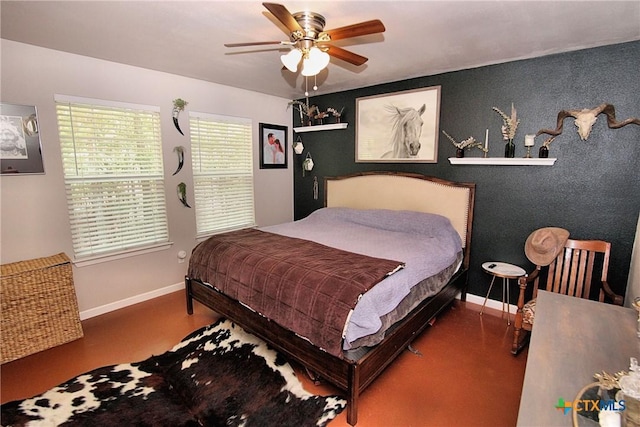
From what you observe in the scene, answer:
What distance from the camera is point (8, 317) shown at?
2414mm

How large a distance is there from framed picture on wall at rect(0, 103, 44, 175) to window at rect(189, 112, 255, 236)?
1417 millimetres

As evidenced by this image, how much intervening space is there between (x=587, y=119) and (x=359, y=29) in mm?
2228

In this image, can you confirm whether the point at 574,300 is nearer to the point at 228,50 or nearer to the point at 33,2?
the point at 228,50

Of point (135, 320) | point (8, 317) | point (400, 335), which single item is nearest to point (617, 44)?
point (400, 335)

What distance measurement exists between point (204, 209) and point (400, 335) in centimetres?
285

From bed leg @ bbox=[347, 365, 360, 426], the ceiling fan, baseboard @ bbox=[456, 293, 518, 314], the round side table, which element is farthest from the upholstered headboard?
bed leg @ bbox=[347, 365, 360, 426]

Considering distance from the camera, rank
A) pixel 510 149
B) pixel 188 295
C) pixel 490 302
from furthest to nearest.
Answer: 1. pixel 490 302
2. pixel 188 295
3. pixel 510 149

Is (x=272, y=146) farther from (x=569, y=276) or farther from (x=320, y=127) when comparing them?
A: (x=569, y=276)

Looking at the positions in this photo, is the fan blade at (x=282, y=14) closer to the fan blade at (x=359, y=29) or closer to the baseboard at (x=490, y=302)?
the fan blade at (x=359, y=29)

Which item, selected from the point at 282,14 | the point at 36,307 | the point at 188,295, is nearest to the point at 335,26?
the point at 282,14

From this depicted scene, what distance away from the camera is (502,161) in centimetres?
304

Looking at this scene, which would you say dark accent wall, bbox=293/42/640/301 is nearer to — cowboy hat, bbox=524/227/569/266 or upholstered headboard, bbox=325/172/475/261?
upholstered headboard, bbox=325/172/475/261

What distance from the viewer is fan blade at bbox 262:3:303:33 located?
1572 mm

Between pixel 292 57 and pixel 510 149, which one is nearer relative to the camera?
pixel 292 57
